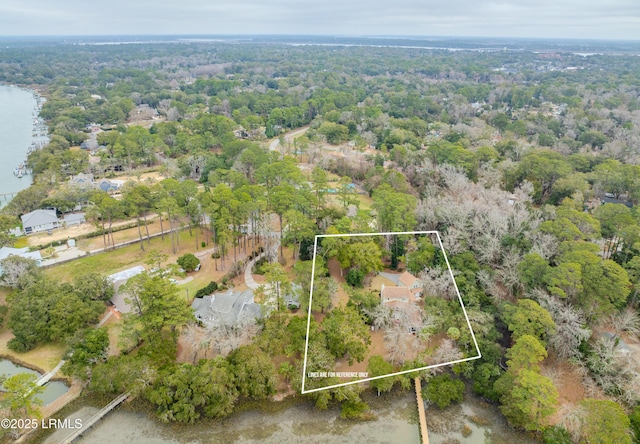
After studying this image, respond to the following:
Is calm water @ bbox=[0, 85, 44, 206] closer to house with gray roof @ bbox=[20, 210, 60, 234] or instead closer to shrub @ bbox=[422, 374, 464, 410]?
house with gray roof @ bbox=[20, 210, 60, 234]

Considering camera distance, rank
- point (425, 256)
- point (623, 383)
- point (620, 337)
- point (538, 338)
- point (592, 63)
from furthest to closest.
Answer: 1. point (592, 63)
2. point (425, 256)
3. point (620, 337)
4. point (538, 338)
5. point (623, 383)

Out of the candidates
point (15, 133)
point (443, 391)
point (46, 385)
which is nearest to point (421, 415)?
point (443, 391)

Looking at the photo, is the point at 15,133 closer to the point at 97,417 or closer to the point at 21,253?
the point at 21,253

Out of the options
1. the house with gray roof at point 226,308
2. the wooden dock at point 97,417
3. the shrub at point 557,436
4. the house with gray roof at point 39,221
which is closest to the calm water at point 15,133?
the house with gray roof at point 39,221

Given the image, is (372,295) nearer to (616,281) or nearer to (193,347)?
(193,347)

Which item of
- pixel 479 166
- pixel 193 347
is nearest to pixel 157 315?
pixel 193 347
